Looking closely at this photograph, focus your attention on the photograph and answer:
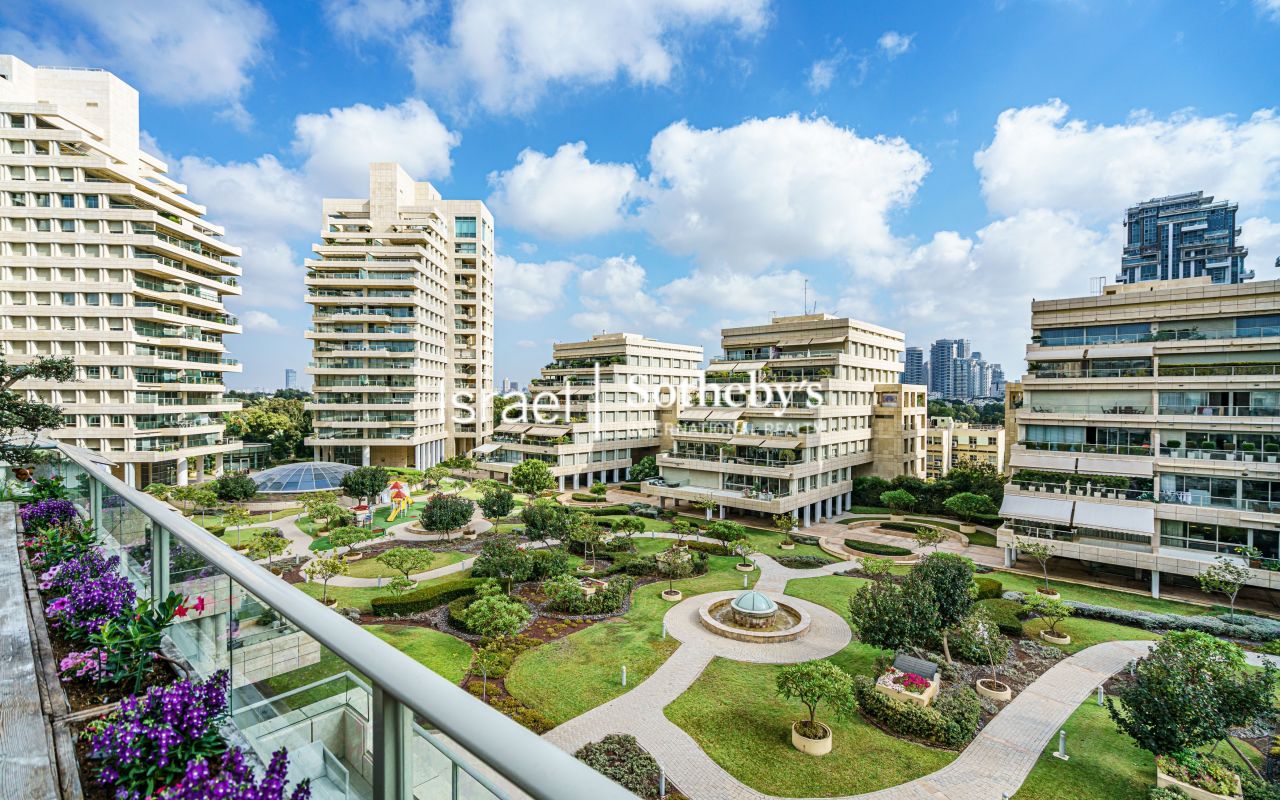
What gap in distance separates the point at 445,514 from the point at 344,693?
111ft

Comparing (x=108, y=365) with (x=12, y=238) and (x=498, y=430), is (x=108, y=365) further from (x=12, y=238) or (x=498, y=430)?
(x=498, y=430)

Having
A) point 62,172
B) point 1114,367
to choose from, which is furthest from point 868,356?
point 62,172

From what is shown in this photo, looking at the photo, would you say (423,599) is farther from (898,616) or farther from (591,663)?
(898,616)

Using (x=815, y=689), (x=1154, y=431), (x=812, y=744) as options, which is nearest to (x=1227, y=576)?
(x=1154, y=431)

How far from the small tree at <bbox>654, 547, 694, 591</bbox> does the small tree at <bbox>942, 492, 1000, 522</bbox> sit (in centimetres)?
2198

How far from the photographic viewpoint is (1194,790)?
13695mm

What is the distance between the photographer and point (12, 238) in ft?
146

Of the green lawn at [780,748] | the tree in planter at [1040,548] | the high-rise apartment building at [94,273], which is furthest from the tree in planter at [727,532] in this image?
the high-rise apartment building at [94,273]

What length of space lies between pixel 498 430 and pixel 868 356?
1531 inches

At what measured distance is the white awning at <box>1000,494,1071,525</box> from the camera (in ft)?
100

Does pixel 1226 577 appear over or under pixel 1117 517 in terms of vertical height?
under

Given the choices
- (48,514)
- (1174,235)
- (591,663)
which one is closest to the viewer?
(48,514)

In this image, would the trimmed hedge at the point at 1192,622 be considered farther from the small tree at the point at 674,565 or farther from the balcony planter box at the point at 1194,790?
the small tree at the point at 674,565

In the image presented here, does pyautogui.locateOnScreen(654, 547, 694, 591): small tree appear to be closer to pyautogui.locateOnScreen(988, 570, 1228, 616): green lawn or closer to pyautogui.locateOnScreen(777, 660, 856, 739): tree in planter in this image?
pyautogui.locateOnScreen(777, 660, 856, 739): tree in planter
